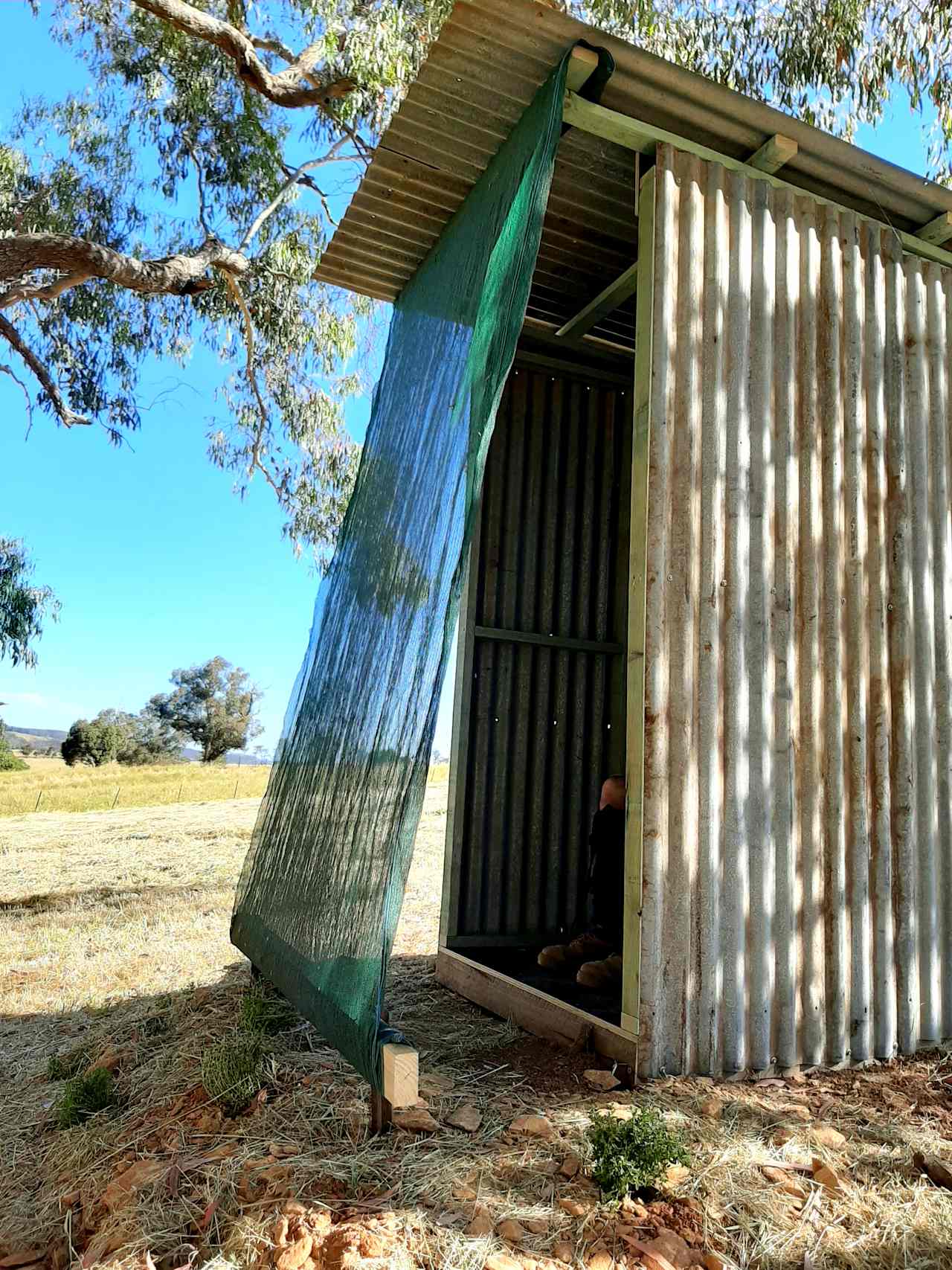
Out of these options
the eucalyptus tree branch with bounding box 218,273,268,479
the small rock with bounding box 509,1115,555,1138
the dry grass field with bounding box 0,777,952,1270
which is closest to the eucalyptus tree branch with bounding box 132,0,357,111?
the eucalyptus tree branch with bounding box 218,273,268,479

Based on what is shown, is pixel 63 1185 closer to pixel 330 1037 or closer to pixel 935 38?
pixel 330 1037

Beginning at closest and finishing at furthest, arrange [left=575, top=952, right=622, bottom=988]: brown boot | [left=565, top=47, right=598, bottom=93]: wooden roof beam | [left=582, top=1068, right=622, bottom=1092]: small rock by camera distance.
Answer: [left=582, top=1068, right=622, bottom=1092]: small rock
[left=565, top=47, right=598, bottom=93]: wooden roof beam
[left=575, top=952, right=622, bottom=988]: brown boot

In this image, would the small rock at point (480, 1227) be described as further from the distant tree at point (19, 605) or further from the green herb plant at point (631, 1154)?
the distant tree at point (19, 605)

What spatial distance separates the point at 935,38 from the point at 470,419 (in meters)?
7.54

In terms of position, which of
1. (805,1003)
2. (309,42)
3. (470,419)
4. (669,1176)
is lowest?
(669,1176)

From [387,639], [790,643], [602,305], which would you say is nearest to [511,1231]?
[387,639]

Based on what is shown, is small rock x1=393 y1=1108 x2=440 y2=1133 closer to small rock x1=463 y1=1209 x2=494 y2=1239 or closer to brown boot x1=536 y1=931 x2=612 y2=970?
small rock x1=463 y1=1209 x2=494 y2=1239

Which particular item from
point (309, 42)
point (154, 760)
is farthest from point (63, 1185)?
point (154, 760)

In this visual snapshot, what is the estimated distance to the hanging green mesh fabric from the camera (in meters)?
2.74

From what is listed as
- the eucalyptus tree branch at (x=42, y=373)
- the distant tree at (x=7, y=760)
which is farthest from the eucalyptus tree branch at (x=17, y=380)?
the distant tree at (x=7, y=760)

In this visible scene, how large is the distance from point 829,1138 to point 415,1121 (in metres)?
1.14

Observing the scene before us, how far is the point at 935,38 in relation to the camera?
26.0 ft

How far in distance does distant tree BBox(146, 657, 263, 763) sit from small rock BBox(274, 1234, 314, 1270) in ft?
120

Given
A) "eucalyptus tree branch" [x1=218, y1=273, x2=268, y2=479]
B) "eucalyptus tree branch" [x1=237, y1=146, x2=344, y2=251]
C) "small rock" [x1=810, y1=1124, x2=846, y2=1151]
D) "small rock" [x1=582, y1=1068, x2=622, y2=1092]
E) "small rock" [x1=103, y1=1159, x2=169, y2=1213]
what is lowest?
"small rock" [x1=103, y1=1159, x2=169, y2=1213]
